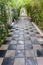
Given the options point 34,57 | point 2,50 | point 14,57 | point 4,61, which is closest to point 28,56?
point 34,57

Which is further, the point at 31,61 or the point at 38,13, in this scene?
the point at 38,13

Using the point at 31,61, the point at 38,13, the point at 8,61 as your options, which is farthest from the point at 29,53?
the point at 38,13

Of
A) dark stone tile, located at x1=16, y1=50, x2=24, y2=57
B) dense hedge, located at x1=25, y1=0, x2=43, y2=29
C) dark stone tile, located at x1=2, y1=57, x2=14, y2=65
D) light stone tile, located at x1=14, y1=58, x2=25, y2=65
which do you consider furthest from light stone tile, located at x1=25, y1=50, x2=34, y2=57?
dense hedge, located at x1=25, y1=0, x2=43, y2=29

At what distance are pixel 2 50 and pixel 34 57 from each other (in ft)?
3.44

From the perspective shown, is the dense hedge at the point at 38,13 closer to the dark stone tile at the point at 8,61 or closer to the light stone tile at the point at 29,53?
the light stone tile at the point at 29,53

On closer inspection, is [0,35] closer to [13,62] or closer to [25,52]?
[25,52]

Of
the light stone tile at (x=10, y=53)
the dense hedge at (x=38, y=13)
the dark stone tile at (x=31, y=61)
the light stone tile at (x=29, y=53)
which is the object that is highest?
the dense hedge at (x=38, y=13)

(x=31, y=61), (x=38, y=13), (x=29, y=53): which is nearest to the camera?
(x=31, y=61)

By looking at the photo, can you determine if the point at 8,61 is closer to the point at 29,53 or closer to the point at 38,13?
the point at 29,53

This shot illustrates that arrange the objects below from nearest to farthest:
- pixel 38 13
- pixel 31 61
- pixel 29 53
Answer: pixel 31 61
pixel 29 53
pixel 38 13

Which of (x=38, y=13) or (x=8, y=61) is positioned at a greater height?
(x=38, y=13)

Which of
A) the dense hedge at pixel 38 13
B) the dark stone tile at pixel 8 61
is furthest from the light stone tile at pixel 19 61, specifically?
the dense hedge at pixel 38 13

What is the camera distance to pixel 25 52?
3510 mm

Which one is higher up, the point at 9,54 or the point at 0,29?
the point at 0,29
